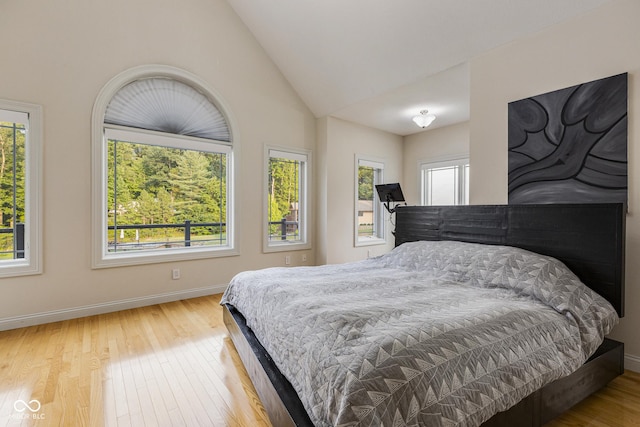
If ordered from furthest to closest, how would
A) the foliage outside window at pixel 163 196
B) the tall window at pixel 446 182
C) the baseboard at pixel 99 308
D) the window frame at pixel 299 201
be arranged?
the tall window at pixel 446 182
the window frame at pixel 299 201
the foliage outside window at pixel 163 196
the baseboard at pixel 99 308

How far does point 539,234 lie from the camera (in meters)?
2.30

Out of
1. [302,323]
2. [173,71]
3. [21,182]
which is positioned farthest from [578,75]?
[21,182]

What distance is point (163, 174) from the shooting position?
3.81 meters

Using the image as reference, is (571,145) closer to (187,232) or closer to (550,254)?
(550,254)

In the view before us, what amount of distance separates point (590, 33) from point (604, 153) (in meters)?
0.88

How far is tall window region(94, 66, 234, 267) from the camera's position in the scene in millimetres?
3359

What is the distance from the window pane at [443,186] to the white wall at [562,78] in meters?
2.14

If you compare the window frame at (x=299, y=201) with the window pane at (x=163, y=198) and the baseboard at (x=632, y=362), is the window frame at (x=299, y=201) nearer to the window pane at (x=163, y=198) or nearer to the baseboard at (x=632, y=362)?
the window pane at (x=163, y=198)

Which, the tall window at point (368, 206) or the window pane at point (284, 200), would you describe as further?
the tall window at point (368, 206)

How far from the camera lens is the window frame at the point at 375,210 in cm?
504

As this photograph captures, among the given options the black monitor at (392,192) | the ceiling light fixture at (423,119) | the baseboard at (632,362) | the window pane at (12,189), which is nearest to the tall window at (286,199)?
the black monitor at (392,192)

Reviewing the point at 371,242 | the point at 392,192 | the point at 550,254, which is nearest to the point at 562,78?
the point at 550,254

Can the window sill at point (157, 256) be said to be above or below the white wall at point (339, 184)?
below

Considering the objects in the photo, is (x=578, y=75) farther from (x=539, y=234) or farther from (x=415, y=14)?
(x=415, y=14)
